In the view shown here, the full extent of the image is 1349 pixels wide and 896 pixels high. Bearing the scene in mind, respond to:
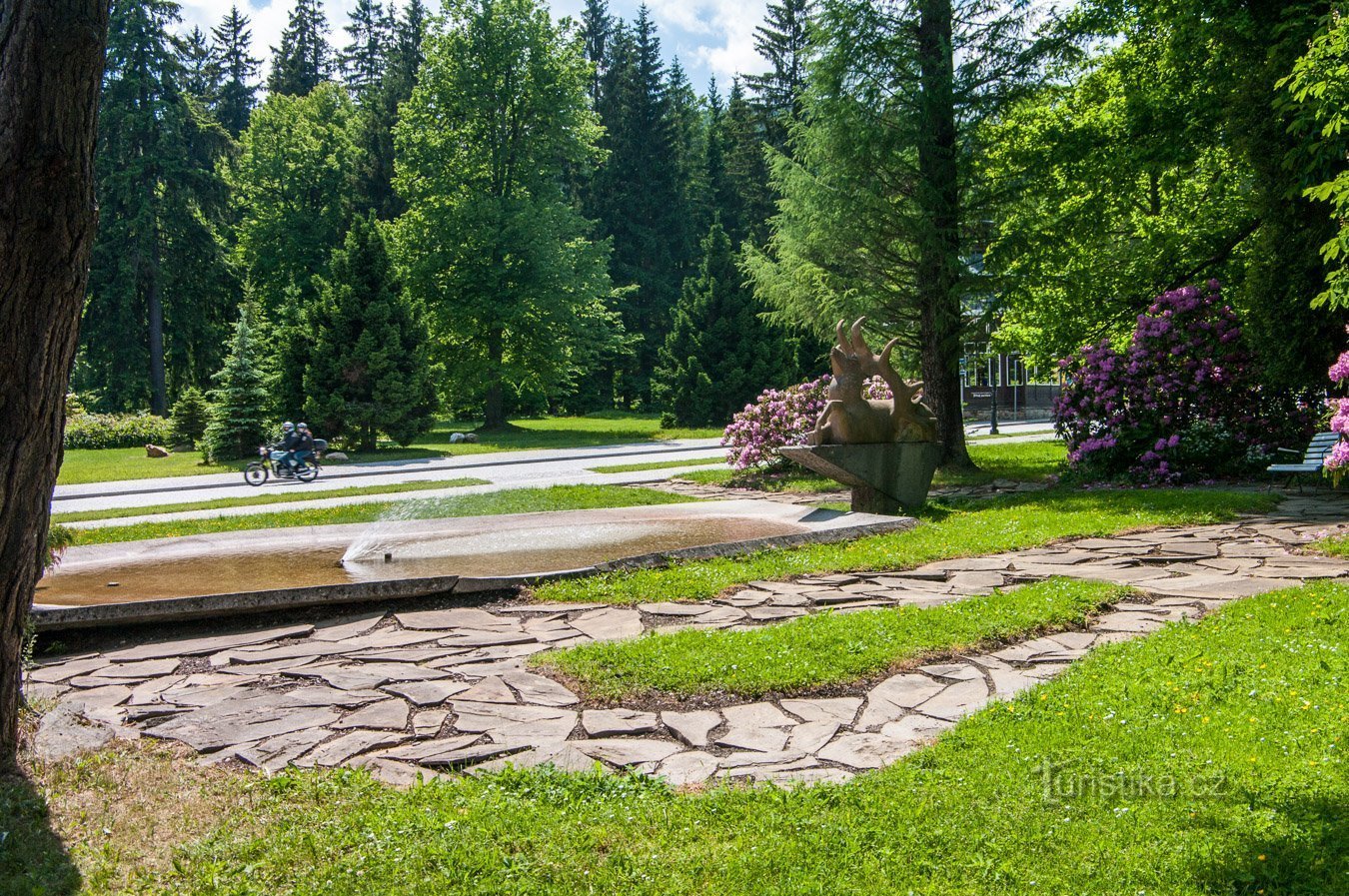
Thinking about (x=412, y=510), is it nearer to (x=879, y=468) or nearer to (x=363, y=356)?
(x=879, y=468)

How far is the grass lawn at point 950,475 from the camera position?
14812 millimetres

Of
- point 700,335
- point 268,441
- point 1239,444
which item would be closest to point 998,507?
point 1239,444

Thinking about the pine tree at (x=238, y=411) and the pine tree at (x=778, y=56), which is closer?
the pine tree at (x=238, y=411)

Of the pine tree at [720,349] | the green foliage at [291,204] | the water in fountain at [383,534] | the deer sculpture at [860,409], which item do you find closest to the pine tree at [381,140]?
the green foliage at [291,204]

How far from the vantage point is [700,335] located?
35.8 meters

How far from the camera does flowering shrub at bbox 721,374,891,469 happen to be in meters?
16.0

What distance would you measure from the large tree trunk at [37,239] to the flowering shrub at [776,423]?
12.9m

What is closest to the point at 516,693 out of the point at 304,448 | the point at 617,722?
the point at 617,722

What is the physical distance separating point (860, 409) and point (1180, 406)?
19.0 ft

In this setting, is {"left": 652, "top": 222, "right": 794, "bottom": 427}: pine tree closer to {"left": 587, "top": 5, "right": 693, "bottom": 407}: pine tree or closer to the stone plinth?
{"left": 587, "top": 5, "right": 693, "bottom": 407}: pine tree

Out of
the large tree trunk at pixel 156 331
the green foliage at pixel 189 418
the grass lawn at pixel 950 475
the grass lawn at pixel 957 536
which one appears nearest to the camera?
the grass lawn at pixel 957 536

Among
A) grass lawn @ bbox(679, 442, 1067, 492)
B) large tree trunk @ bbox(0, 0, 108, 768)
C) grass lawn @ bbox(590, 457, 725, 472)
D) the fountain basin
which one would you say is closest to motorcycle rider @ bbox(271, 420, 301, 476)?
grass lawn @ bbox(590, 457, 725, 472)

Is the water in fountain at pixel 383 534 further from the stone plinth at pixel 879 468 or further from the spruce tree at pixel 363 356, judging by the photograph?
the spruce tree at pixel 363 356

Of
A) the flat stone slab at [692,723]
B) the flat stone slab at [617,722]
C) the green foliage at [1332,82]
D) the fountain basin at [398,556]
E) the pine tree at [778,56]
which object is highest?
the pine tree at [778,56]
